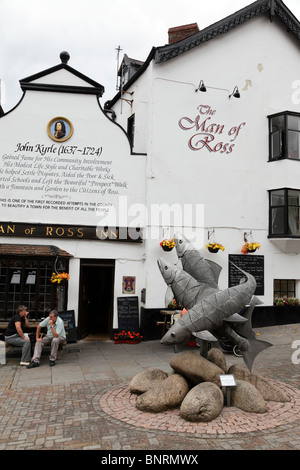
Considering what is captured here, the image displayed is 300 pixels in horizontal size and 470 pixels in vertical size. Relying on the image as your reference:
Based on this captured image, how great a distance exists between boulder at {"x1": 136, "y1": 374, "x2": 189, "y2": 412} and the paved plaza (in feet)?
0.43

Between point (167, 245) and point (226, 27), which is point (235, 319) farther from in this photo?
point (226, 27)

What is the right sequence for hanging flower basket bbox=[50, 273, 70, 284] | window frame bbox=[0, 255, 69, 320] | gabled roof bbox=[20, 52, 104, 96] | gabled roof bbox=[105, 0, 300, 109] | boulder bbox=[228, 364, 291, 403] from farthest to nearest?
gabled roof bbox=[105, 0, 300, 109] < gabled roof bbox=[20, 52, 104, 96] < window frame bbox=[0, 255, 69, 320] < hanging flower basket bbox=[50, 273, 70, 284] < boulder bbox=[228, 364, 291, 403]

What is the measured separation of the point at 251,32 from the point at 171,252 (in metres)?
9.06

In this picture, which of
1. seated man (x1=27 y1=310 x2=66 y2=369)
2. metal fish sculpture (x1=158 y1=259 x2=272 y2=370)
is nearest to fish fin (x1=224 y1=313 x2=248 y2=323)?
metal fish sculpture (x1=158 y1=259 x2=272 y2=370)

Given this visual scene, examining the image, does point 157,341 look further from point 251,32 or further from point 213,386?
point 251,32

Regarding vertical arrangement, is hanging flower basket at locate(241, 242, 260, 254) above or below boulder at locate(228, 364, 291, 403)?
above

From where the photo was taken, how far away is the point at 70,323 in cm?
1157

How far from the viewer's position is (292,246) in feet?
44.7

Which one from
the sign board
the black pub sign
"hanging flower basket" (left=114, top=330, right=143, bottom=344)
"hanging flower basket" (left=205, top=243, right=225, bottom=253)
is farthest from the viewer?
"hanging flower basket" (left=205, top=243, right=225, bottom=253)

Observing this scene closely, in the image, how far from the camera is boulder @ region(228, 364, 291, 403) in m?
6.52

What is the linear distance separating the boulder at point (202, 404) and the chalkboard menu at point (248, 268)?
24.4 feet

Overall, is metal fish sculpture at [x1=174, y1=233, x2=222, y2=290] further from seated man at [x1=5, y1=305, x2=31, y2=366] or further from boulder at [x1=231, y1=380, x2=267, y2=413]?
seated man at [x1=5, y1=305, x2=31, y2=366]

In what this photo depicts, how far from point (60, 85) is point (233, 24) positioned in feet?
22.5
